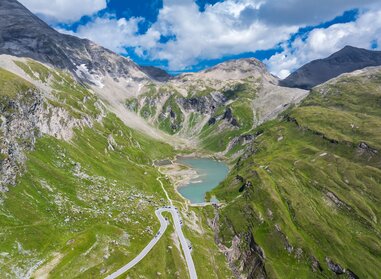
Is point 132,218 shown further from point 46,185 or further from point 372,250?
point 372,250

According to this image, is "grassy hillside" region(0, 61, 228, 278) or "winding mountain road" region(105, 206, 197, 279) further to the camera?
"winding mountain road" region(105, 206, 197, 279)

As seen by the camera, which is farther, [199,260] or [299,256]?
[299,256]

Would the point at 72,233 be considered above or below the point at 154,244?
above

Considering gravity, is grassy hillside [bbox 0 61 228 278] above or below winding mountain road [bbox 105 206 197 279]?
above

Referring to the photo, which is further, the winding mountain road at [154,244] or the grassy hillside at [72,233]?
the winding mountain road at [154,244]

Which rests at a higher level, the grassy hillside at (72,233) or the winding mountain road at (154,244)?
the grassy hillside at (72,233)

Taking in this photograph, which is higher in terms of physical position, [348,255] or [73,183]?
[73,183]

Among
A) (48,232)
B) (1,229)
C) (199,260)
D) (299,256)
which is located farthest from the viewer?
(299,256)

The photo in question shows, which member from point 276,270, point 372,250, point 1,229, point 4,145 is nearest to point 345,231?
point 372,250

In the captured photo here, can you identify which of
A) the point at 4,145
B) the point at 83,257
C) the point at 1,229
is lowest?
the point at 83,257

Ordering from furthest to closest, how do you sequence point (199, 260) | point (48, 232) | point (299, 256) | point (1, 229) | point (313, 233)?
1. point (313, 233)
2. point (299, 256)
3. point (199, 260)
4. point (48, 232)
5. point (1, 229)

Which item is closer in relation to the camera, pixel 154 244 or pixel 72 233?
pixel 72 233
